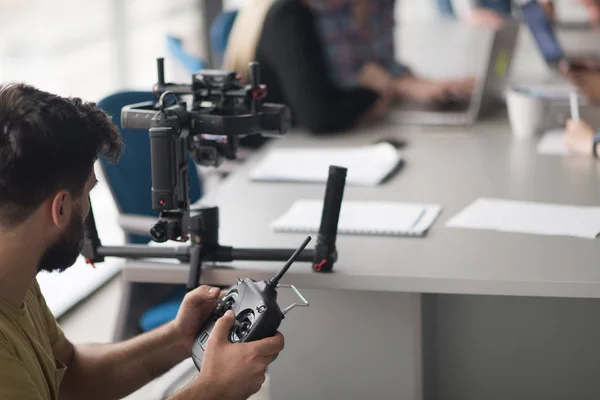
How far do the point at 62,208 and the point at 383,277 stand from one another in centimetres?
62

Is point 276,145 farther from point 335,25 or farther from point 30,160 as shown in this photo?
point 30,160

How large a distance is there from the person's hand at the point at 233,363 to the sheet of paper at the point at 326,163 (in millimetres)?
955

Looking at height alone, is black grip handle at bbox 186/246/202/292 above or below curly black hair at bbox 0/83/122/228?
below

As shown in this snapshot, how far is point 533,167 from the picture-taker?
240 centimetres

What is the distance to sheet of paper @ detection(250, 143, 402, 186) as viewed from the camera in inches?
91.2

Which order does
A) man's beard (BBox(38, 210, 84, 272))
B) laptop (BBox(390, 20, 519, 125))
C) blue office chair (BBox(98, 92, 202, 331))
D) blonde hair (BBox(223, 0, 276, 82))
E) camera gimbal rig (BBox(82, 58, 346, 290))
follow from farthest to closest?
laptop (BBox(390, 20, 519, 125))
blonde hair (BBox(223, 0, 276, 82))
blue office chair (BBox(98, 92, 202, 331))
camera gimbal rig (BBox(82, 58, 346, 290))
man's beard (BBox(38, 210, 84, 272))

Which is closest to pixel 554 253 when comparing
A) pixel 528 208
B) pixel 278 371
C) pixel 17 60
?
pixel 528 208

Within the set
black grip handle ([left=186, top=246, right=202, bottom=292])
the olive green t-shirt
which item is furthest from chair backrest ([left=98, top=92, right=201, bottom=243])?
the olive green t-shirt

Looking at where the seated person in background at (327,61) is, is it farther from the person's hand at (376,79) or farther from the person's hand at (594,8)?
the person's hand at (594,8)

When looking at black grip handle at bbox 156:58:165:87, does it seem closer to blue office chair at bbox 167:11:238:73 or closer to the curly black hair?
the curly black hair

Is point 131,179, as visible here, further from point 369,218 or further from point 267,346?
point 267,346

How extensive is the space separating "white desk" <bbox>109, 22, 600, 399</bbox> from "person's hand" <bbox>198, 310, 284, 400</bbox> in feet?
1.00

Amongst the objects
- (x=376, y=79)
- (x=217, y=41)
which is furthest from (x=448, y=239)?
(x=217, y=41)

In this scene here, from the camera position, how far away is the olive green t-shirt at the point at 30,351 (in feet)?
3.93
